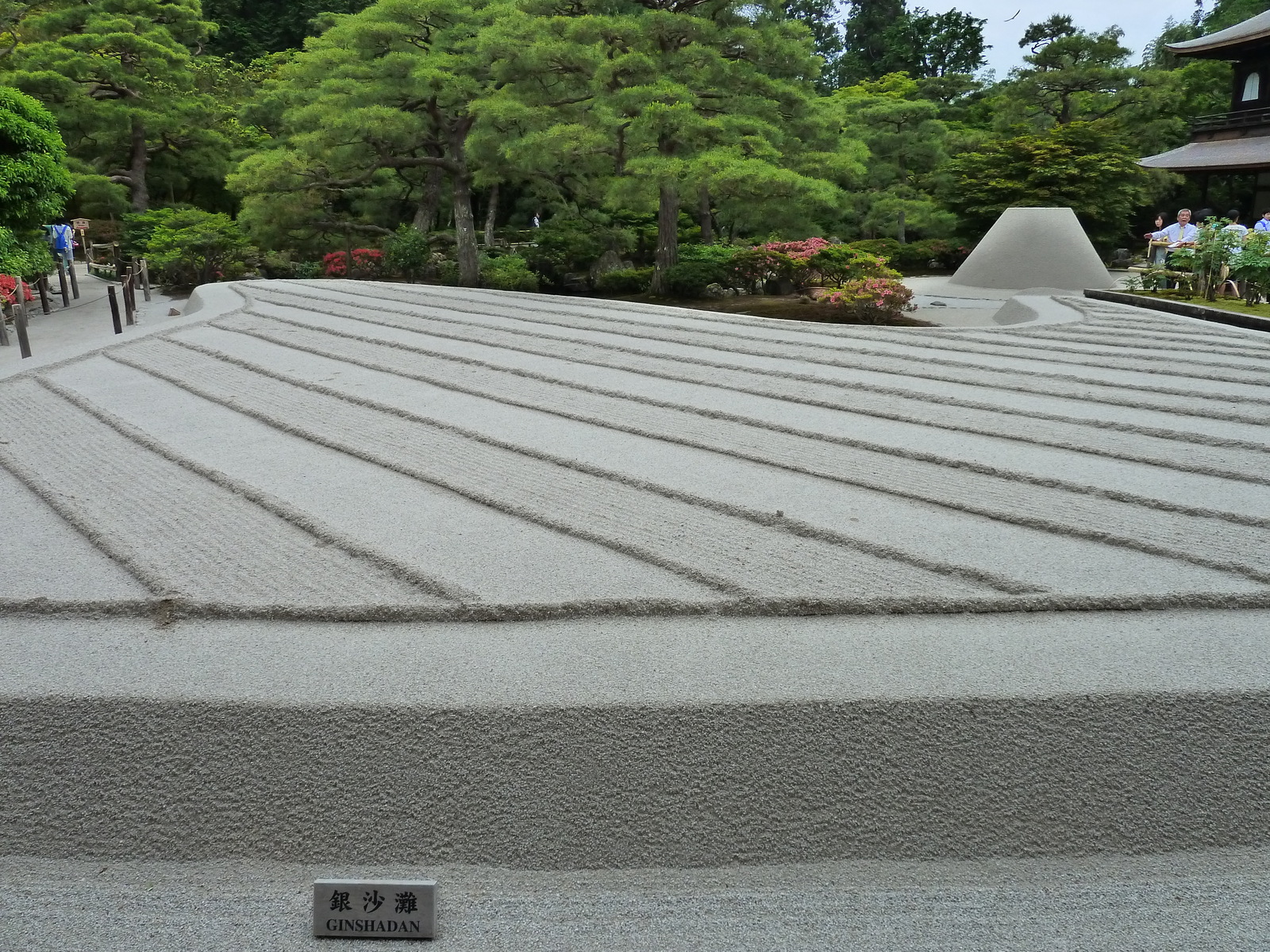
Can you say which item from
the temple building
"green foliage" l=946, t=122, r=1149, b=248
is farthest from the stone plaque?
the temple building

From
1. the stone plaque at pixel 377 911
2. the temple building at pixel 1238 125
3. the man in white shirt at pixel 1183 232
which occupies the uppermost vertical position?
the temple building at pixel 1238 125

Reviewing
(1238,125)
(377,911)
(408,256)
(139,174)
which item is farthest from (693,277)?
(139,174)

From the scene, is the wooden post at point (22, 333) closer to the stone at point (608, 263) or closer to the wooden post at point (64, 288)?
the wooden post at point (64, 288)

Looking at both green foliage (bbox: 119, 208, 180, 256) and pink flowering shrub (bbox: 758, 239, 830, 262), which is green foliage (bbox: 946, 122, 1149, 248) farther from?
green foliage (bbox: 119, 208, 180, 256)

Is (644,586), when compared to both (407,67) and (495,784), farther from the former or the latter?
(407,67)

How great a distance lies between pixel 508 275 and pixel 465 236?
0.92m

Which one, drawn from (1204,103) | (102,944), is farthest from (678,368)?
(1204,103)

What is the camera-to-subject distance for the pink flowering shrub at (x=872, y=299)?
404 inches

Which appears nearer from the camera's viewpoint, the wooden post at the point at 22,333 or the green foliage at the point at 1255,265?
the wooden post at the point at 22,333

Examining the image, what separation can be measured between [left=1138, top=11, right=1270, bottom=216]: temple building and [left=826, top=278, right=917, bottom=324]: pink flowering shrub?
9895 millimetres

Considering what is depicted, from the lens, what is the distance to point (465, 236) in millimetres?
13109

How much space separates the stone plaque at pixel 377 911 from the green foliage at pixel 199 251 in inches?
636

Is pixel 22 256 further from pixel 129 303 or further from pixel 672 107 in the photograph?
pixel 672 107

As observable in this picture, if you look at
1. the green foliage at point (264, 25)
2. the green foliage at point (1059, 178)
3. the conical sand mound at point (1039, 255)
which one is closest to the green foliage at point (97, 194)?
the green foliage at point (264, 25)
